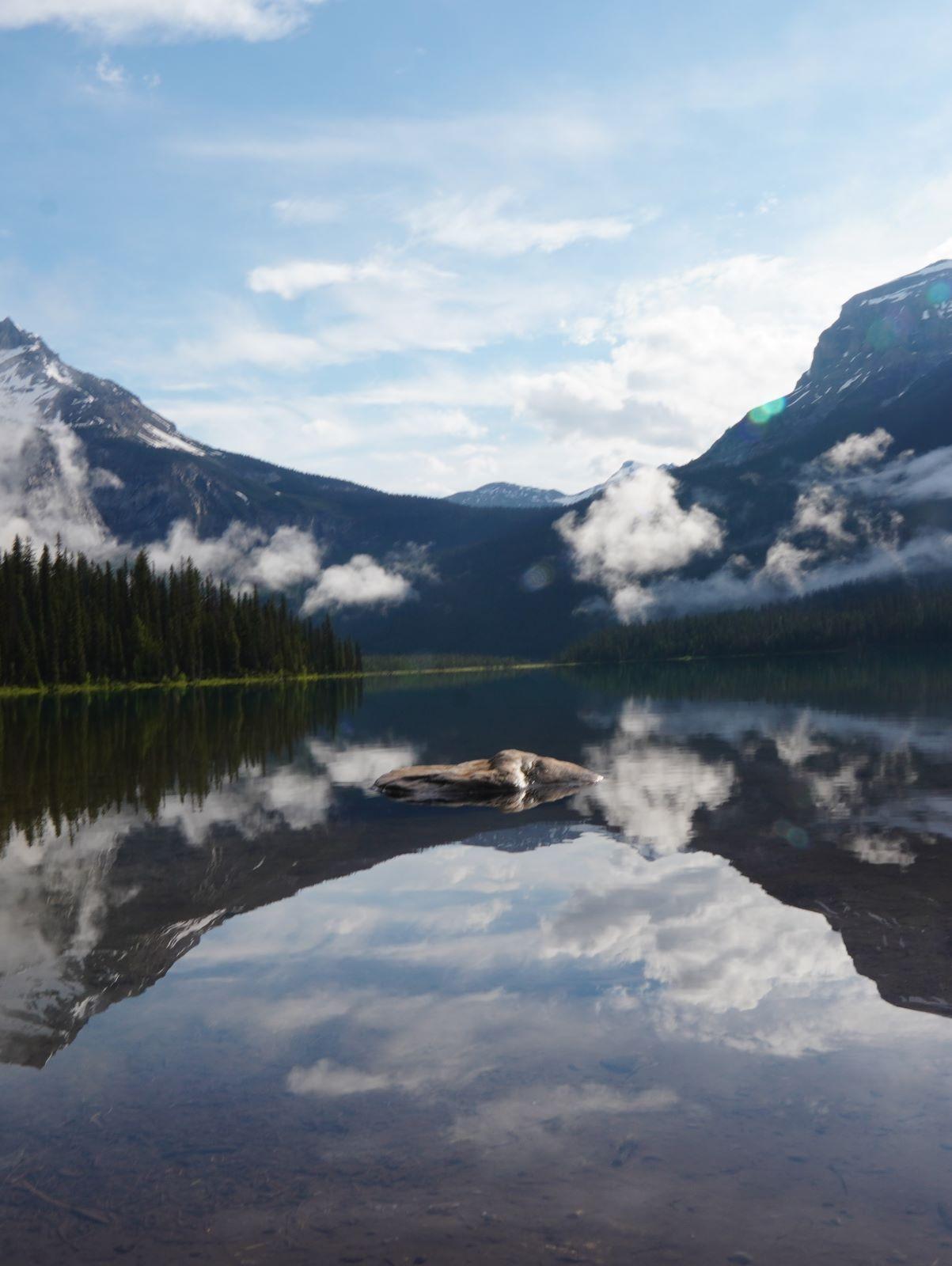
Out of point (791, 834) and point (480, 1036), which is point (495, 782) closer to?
point (791, 834)

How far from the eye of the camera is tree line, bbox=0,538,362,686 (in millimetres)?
140125

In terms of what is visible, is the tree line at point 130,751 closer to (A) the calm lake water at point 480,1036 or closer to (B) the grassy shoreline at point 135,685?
(A) the calm lake water at point 480,1036

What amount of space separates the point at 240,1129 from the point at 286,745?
43.1 m

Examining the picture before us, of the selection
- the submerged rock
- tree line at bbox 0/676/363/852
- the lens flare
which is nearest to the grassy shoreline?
tree line at bbox 0/676/363/852

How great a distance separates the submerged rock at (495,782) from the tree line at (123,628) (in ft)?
404

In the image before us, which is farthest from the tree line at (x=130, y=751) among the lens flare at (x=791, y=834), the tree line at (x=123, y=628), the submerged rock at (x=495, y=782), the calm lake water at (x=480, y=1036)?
the tree line at (x=123, y=628)

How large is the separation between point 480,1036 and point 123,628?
163 metres

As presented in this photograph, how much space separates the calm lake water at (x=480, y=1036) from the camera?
7406 millimetres

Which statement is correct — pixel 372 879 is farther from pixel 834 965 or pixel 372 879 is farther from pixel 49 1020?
pixel 834 965

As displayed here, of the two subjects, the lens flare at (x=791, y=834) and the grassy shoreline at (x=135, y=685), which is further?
the grassy shoreline at (x=135, y=685)

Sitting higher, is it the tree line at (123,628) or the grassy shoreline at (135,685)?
the tree line at (123,628)

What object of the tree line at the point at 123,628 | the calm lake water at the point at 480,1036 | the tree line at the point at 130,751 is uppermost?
the tree line at the point at 123,628

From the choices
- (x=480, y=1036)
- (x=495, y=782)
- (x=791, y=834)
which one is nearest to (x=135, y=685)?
(x=495, y=782)

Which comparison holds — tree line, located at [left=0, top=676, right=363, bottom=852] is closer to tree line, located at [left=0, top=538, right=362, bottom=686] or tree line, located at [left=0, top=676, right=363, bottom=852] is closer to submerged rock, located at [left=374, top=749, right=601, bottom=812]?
submerged rock, located at [left=374, top=749, right=601, bottom=812]
